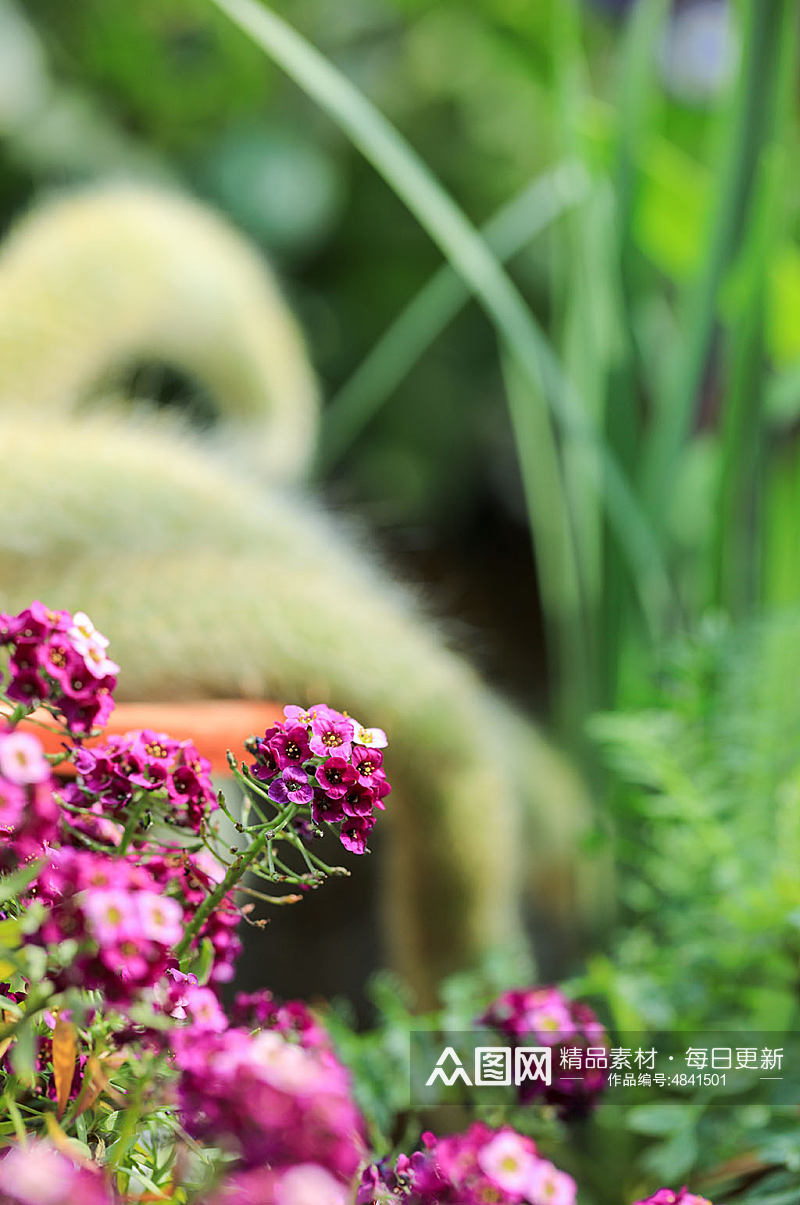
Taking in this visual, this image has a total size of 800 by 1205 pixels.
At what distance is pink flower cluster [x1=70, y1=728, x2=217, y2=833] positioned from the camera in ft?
0.89

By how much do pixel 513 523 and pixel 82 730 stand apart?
1.10 m

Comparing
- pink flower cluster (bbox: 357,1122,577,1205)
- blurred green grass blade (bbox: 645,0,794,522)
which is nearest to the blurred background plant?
blurred green grass blade (bbox: 645,0,794,522)

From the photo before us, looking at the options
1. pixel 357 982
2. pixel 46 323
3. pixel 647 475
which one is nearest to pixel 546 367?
pixel 647 475

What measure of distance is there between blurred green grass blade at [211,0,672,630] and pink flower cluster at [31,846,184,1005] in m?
0.46

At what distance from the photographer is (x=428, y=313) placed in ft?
2.61

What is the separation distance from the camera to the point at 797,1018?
472mm

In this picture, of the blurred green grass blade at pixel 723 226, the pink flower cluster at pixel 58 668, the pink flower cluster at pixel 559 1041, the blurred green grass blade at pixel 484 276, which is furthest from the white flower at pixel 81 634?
the blurred green grass blade at pixel 723 226

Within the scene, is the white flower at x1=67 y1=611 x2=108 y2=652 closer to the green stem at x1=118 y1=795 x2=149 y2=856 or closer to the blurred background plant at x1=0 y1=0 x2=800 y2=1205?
Answer: the green stem at x1=118 y1=795 x2=149 y2=856

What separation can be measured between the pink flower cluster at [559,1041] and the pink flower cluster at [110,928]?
21 centimetres

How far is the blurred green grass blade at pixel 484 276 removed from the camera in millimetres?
570

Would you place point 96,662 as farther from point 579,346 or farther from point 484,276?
point 579,346

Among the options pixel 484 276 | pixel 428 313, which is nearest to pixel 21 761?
pixel 484 276

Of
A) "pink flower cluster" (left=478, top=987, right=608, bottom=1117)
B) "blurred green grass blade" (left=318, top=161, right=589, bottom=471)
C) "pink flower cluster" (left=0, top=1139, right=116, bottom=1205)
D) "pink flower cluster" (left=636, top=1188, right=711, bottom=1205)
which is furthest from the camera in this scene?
"blurred green grass blade" (left=318, top=161, right=589, bottom=471)

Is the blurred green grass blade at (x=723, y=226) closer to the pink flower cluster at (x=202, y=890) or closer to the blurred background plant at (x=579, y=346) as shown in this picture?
the blurred background plant at (x=579, y=346)
